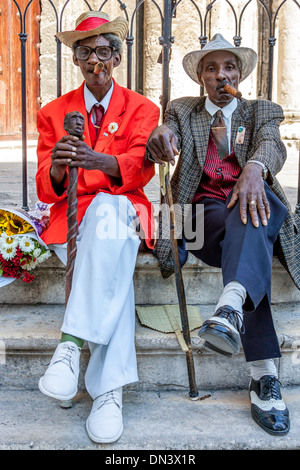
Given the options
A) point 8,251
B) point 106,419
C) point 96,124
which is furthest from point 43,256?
point 106,419

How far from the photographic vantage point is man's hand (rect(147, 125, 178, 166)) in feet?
8.09

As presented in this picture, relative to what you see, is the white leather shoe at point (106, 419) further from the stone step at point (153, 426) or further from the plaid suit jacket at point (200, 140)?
the plaid suit jacket at point (200, 140)

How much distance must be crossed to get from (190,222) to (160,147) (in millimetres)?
478

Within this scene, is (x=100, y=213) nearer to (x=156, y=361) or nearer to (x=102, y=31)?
(x=156, y=361)

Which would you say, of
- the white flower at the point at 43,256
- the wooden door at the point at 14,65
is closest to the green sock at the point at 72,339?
the white flower at the point at 43,256

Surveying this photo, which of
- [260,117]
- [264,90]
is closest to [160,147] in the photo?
[260,117]

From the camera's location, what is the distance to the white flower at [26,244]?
278cm

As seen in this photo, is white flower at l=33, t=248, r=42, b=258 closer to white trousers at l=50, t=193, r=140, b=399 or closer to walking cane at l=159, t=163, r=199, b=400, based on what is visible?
white trousers at l=50, t=193, r=140, b=399

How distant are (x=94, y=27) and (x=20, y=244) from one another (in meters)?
1.15

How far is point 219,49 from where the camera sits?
2.77m

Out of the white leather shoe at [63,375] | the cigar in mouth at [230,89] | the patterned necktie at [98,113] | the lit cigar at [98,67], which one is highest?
the lit cigar at [98,67]

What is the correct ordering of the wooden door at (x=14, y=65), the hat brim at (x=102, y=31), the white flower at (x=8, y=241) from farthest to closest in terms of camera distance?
1. the wooden door at (x=14, y=65)
2. the white flower at (x=8, y=241)
3. the hat brim at (x=102, y=31)

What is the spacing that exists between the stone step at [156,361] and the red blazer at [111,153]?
498mm

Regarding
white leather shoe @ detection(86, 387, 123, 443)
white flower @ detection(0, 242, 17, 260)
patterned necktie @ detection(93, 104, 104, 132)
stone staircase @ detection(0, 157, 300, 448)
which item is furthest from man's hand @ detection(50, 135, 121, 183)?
white leather shoe @ detection(86, 387, 123, 443)
